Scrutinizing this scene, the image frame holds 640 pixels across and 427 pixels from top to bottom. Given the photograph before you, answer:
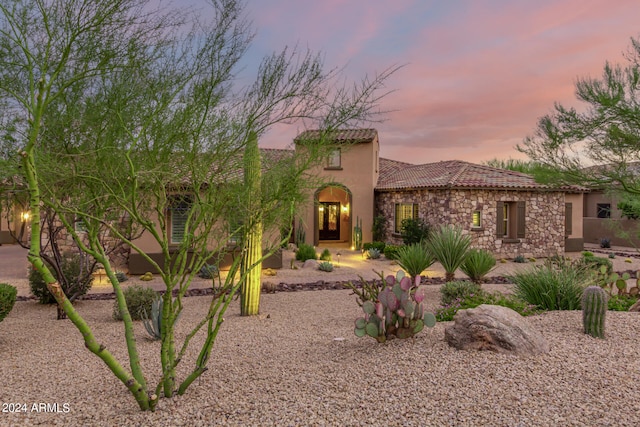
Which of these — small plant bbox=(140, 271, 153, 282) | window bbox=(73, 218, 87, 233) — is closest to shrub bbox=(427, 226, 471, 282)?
window bbox=(73, 218, 87, 233)

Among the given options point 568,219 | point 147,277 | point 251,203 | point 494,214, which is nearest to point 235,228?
point 251,203

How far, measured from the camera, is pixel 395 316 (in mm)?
4809

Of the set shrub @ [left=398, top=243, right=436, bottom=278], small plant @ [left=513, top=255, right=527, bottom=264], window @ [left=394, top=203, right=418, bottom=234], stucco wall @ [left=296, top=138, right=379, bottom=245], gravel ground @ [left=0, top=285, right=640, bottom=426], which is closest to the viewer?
gravel ground @ [left=0, top=285, right=640, bottom=426]

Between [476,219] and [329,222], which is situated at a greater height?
[476,219]

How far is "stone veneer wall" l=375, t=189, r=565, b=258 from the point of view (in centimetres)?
1617

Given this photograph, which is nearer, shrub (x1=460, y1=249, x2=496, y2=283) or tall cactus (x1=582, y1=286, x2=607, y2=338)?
tall cactus (x1=582, y1=286, x2=607, y2=338)

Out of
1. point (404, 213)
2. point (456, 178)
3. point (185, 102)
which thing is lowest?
point (404, 213)

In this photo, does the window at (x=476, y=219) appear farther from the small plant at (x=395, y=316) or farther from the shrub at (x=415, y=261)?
the small plant at (x=395, y=316)

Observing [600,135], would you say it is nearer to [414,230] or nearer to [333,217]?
[414,230]

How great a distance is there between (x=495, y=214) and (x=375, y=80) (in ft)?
46.5

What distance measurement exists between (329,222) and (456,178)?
843 centimetres

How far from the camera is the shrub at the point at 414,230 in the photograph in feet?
54.0

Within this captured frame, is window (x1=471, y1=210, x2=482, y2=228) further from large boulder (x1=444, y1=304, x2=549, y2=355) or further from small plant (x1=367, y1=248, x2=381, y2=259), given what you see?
large boulder (x1=444, y1=304, x2=549, y2=355)

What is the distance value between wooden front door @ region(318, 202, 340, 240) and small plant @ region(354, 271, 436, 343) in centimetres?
1795
